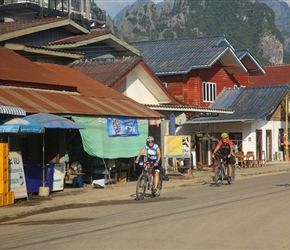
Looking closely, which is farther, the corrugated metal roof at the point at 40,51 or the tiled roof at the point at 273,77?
the tiled roof at the point at 273,77

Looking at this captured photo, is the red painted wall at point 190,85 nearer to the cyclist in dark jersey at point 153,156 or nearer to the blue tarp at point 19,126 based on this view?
the cyclist in dark jersey at point 153,156

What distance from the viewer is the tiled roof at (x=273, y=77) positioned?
2525 inches

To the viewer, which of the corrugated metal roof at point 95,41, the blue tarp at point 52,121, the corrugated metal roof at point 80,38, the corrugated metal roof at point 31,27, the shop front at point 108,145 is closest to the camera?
the blue tarp at point 52,121

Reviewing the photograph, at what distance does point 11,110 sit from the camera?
19.2 metres

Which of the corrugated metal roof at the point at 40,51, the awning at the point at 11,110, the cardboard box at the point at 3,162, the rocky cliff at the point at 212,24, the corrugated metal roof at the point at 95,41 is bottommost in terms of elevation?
the cardboard box at the point at 3,162

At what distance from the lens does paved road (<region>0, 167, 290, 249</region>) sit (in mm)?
11562

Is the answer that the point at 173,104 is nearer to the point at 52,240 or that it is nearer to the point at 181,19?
the point at 52,240

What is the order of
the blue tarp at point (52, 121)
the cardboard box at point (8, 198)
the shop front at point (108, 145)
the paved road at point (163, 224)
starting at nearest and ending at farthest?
1. the paved road at point (163, 224)
2. the cardboard box at point (8, 198)
3. the blue tarp at point (52, 121)
4. the shop front at point (108, 145)

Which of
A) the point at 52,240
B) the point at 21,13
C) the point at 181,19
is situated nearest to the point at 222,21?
the point at 181,19

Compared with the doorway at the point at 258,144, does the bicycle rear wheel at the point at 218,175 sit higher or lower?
lower

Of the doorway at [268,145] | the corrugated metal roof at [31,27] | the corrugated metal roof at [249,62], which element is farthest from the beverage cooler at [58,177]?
the corrugated metal roof at [249,62]

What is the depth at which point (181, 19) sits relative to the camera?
159m

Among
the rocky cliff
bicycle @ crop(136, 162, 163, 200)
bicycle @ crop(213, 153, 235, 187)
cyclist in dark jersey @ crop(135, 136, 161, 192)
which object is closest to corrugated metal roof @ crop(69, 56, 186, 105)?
bicycle @ crop(213, 153, 235, 187)

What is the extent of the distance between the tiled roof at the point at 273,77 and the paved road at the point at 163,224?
44.8m
